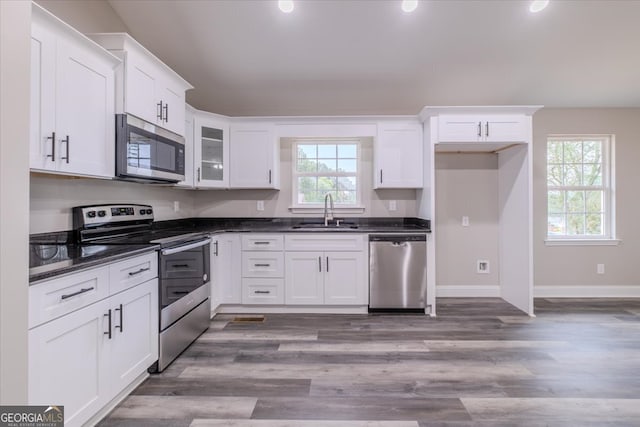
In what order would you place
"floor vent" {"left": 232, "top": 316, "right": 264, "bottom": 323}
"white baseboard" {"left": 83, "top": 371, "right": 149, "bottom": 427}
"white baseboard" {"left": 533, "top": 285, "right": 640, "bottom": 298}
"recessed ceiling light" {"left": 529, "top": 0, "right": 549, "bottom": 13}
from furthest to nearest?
"white baseboard" {"left": 533, "top": 285, "right": 640, "bottom": 298}
"floor vent" {"left": 232, "top": 316, "right": 264, "bottom": 323}
"recessed ceiling light" {"left": 529, "top": 0, "right": 549, "bottom": 13}
"white baseboard" {"left": 83, "top": 371, "right": 149, "bottom": 427}

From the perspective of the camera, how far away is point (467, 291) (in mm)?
3910

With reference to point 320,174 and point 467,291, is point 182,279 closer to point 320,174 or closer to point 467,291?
point 320,174

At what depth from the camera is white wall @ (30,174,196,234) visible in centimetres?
193

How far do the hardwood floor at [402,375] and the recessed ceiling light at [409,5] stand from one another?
294 cm

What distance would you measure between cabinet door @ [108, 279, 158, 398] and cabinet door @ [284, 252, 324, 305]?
1.47 metres

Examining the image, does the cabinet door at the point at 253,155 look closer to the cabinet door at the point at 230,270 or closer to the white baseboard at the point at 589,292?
the cabinet door at the point at 230,270

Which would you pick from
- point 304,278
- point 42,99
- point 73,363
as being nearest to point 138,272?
point 73,363

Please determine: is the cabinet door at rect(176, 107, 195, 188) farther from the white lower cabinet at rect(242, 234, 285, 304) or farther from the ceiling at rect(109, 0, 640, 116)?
the white lower cabinet at rect(242, 234, 285, 304)

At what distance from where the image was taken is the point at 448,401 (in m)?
1.85

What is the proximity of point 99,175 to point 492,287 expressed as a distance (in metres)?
4.27

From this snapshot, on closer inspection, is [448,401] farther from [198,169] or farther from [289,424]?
[198,169]

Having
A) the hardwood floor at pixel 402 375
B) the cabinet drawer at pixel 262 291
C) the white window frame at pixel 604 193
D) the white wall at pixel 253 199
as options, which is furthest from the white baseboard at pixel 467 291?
the cabinet drawer at pixel 262 291

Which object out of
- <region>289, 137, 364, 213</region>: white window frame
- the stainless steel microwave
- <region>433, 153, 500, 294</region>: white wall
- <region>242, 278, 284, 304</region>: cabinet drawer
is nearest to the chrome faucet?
<region>289, 137, 364, 213</region>: white window frame

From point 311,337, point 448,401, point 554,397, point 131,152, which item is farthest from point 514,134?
point 131,152
